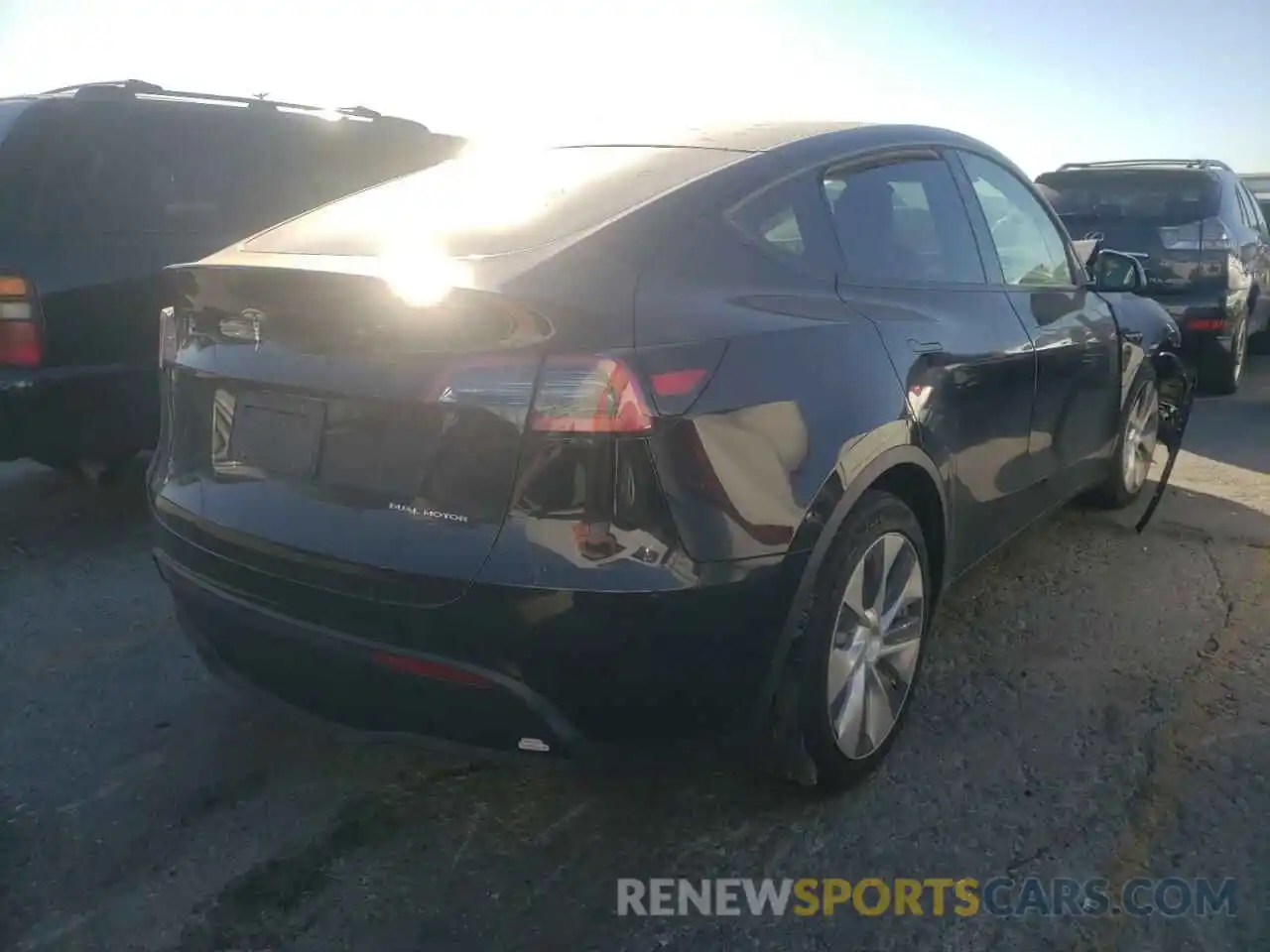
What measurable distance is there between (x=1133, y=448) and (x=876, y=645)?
2.83m

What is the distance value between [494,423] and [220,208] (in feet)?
12.3

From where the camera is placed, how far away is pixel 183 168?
522 cm

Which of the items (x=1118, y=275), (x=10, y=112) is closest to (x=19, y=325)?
(x=10, y=112)

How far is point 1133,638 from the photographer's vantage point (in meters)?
3.85

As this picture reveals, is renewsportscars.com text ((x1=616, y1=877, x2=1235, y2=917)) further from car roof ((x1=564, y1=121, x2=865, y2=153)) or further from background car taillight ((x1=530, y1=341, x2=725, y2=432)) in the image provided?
car roof ((x1=564, y1=121, x2=865, y2=153))

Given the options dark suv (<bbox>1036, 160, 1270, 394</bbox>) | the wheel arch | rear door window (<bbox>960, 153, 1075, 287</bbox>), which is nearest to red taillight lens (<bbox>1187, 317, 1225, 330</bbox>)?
dark suv (<bbox>1036, 160, 1270, 394</bbox>)

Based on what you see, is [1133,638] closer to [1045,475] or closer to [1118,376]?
[1045,475]

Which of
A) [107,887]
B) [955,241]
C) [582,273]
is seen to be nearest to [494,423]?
[582,273]

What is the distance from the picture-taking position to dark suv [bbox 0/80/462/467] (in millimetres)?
4414

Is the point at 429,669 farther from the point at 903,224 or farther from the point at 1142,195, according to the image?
the point at 1142,195

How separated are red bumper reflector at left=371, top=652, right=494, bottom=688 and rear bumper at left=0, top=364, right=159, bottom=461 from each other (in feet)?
9.41

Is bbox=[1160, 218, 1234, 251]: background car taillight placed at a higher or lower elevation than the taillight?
higher

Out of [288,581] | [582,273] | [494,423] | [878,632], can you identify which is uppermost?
[582,273]

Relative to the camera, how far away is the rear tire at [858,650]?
2600 millimetres
